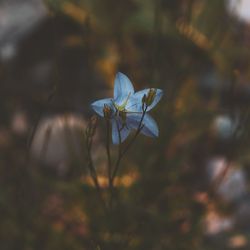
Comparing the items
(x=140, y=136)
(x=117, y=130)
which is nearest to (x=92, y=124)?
(x=117, y=130)

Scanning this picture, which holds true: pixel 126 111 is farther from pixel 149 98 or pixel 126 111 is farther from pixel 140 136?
pixel 140 136

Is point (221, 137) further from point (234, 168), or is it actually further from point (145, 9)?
point (145, 9)

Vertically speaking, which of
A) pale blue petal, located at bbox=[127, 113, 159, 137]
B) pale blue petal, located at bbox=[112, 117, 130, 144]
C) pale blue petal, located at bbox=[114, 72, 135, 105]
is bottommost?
pale blue petal, located at bbox=[112, 117, 130, 144]

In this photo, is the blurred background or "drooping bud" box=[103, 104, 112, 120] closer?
"drooping bud" box=[103, 104, 112, 120]

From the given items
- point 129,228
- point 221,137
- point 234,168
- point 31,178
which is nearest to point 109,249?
point 129,228

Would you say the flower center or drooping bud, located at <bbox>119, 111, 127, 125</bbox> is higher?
the flower center

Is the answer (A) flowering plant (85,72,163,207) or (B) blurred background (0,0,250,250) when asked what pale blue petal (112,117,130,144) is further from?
(B) blurred background (0,0,250,250)

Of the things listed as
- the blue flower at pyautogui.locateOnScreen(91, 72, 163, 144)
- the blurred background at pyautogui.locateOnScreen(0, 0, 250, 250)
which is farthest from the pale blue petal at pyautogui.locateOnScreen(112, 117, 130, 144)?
the blurred background at pyautogui.locateOnScreen(0, 0, 250, 250)
